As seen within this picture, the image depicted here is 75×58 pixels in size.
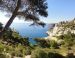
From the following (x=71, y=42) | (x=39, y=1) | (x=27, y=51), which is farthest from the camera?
(x=71, y=42)

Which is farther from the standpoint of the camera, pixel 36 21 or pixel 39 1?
pixel 36 21

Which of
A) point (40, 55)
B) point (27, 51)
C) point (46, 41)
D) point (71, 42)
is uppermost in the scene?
point (46, 41)

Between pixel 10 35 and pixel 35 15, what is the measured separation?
1379cm

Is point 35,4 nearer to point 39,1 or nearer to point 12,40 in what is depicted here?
point 39,1

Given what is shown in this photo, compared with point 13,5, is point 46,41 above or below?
above

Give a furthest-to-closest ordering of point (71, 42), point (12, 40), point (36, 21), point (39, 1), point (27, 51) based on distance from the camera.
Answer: point (12, 40) → point (71, 42) → point (27, 51) → point (36, 21) → point (39, 1)

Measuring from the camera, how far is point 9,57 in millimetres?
14273

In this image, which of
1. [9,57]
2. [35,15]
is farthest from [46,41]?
[35,15]

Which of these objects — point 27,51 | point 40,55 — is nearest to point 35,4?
point 40,55

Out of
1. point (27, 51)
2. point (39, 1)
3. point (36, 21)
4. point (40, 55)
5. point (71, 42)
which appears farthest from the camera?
point (71, 42)

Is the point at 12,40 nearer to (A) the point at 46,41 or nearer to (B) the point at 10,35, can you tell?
(B) the point at 10,35

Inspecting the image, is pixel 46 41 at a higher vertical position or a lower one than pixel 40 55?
higher

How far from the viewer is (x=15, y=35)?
26.1 m

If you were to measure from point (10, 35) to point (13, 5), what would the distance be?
1387 centimetres
